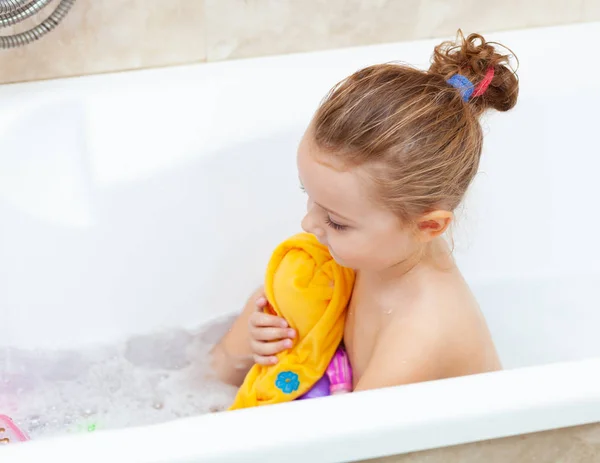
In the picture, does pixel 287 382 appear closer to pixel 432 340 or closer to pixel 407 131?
pixel 432 340

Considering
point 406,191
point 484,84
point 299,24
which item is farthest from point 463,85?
point 299,24

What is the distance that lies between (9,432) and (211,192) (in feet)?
1.54

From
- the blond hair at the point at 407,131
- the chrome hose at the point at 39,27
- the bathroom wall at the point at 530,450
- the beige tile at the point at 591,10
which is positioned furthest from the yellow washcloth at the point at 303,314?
the beige tile at the point at 591,10

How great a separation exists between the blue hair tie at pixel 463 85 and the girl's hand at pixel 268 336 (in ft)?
1.29

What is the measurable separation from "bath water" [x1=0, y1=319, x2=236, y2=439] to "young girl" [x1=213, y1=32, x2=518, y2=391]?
332mm

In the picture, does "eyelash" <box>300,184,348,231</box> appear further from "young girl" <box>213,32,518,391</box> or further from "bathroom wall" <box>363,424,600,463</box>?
"bathroom wall" <box>363,424,600,463</box>

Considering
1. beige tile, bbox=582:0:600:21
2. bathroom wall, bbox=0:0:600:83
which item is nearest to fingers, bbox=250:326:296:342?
bathroom wall, bbox=0:0:600:83

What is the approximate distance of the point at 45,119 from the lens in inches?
51.9

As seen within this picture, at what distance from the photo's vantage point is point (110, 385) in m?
1.32

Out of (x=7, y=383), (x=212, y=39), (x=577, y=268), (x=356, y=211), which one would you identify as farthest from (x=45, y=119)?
(x=577, y=268)

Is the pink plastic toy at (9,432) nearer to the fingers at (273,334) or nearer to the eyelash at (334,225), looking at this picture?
the fingers at (273,334)

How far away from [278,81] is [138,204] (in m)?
0.29

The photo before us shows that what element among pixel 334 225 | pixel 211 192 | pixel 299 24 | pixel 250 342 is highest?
pixel 299 24

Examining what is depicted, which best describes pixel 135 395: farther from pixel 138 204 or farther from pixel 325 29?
pixel 325 29
